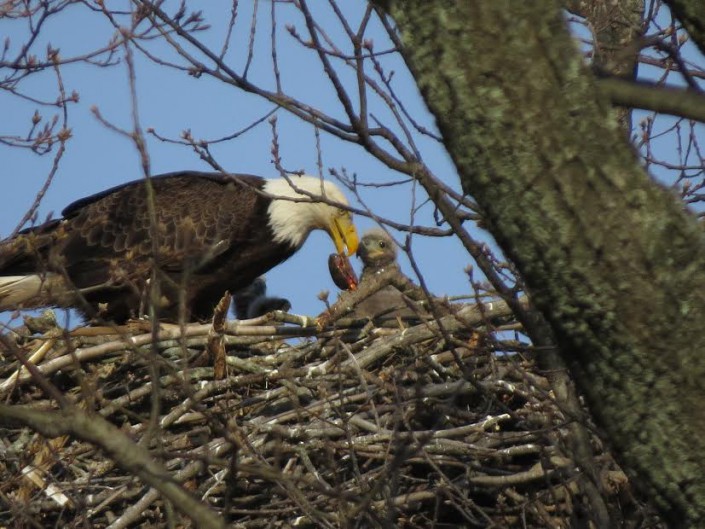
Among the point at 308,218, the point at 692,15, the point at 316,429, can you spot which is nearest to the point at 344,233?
the point at 308,218

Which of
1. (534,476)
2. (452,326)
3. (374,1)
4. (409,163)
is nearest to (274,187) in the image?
(452,326)

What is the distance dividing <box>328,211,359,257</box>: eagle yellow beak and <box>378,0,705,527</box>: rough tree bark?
576 centimetres

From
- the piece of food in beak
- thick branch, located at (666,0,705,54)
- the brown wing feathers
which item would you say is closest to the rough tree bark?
thick branch, located at (666,0,705,54)

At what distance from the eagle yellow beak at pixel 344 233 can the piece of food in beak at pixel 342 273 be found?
76mm

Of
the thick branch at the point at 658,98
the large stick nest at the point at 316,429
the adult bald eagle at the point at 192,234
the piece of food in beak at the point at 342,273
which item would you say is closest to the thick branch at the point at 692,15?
the thick branch at the point at 658,98

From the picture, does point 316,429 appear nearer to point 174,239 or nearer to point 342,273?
point 342,273

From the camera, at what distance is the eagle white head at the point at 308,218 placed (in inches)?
306

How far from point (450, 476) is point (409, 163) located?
225 centimetres

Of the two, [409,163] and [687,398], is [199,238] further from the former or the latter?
[687,398]

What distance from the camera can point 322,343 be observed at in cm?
627

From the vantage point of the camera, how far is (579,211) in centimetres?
209

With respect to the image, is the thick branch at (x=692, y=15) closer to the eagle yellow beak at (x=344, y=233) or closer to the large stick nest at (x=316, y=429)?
the large stick nest at (x=316, y=429)

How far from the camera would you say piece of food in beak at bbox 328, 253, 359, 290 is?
7727mm

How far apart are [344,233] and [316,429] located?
2.76 meters
